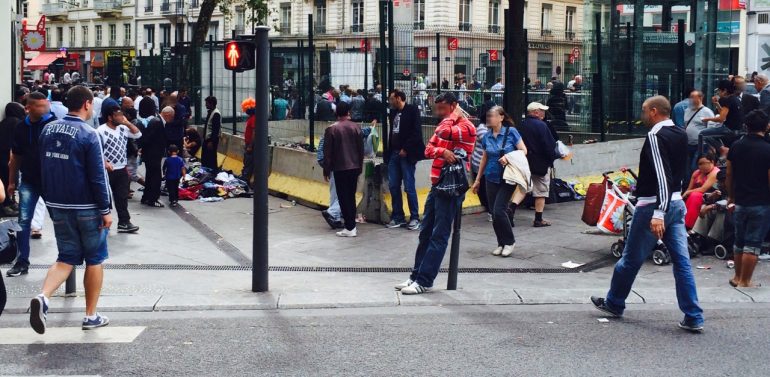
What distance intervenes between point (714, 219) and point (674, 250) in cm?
356

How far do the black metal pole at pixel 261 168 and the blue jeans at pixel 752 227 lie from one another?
4490mm

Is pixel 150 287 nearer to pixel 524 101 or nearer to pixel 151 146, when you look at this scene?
pixel 151 146

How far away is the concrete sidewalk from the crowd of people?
0.76 meters

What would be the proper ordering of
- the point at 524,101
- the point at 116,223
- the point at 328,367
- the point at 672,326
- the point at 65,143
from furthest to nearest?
1. the point at 524,101
2. the point at 116,223
3. the point at 672,326
4. the point at 65,143
5. the point at 328,367

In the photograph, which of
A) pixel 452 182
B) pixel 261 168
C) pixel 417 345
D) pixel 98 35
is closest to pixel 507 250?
pixel 452 182

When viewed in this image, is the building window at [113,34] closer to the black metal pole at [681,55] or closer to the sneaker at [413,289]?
the black metal pole at [681,55]

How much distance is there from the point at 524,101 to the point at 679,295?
30.4 feet

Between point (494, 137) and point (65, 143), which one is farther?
point (494, 137)

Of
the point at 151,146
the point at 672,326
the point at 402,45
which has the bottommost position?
the point at 672,326

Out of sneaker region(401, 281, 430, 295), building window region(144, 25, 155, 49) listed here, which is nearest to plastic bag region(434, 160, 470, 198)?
sneaker region(401, 281, 430, 295)

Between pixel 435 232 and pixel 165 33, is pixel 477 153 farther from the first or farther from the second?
pixel 165 33

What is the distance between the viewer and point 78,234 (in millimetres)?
7707

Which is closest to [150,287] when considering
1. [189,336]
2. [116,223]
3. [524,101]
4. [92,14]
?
[189,336]

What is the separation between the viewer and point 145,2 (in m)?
74.3
